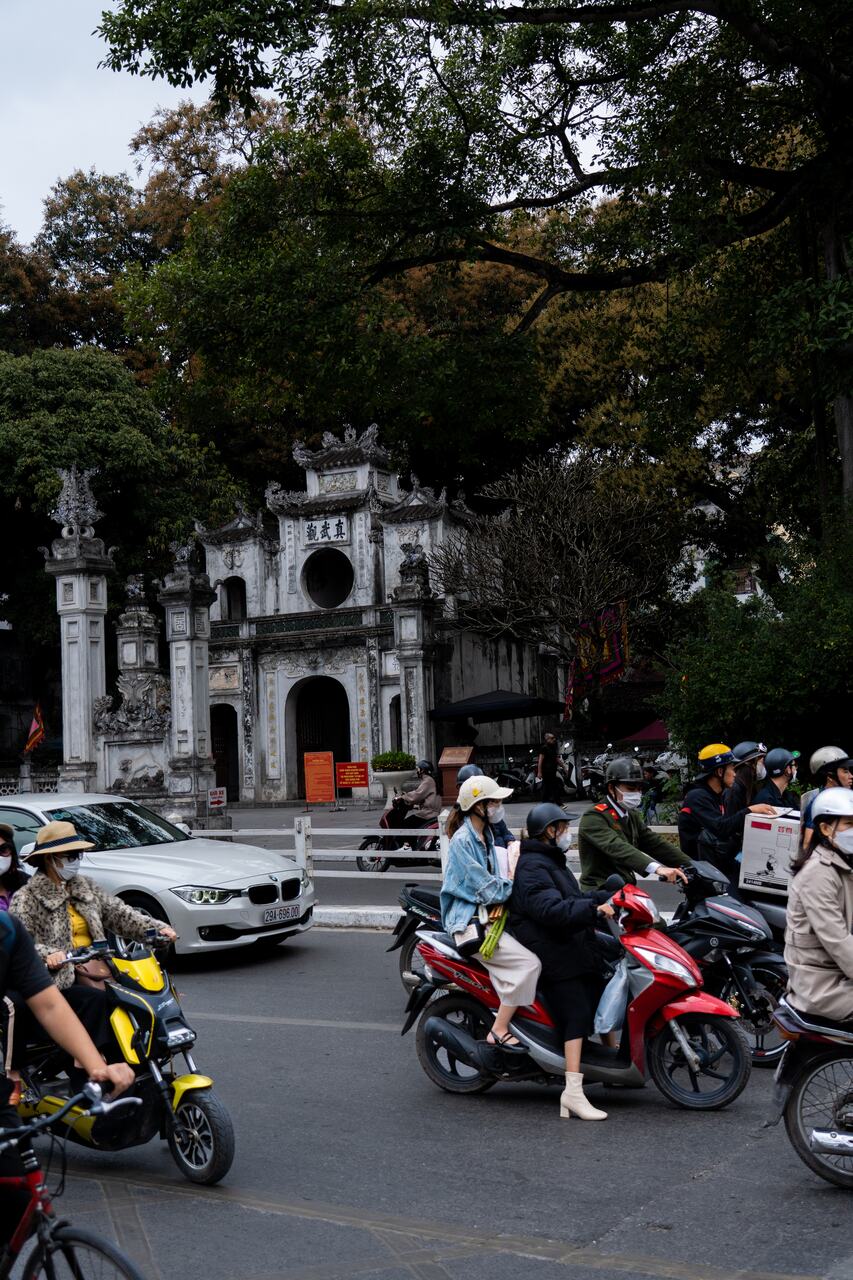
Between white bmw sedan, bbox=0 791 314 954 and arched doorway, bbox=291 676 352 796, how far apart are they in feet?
80.3

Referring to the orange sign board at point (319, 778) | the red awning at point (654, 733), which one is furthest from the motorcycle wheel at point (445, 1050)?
the red awning at point (654, 733)

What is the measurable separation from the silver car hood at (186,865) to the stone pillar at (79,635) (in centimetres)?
1177

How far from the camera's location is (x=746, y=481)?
1358 inches

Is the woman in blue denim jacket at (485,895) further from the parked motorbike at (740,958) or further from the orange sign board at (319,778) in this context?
the orange sign board at (319,778)

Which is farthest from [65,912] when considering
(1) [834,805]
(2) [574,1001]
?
(1) [834,805]

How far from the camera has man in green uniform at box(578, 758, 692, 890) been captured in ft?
25.2

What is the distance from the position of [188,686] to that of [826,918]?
739 inches

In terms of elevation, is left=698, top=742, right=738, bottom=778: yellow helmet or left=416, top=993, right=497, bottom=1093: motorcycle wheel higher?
left=698, top=742, right=738, bottom=778: yellow helmet

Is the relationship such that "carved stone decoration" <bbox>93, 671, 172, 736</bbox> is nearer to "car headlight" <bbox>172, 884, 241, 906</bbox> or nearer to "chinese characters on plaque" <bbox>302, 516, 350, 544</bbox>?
"car headlight" <bbox>172, 884, 241, 906</bbox>

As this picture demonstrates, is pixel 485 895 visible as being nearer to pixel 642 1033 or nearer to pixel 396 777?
pixel 642 1033

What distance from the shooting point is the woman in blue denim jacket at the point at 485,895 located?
6770 millimetres

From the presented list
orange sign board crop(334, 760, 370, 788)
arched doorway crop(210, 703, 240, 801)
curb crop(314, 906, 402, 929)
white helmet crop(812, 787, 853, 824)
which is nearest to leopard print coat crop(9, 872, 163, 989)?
white helmet crop(812, 787, 853, 824)

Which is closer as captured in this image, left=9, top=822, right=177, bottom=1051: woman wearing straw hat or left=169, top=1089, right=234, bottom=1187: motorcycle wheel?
left=169, top=1089, right=234, bottom=1187: motorcycle wheel

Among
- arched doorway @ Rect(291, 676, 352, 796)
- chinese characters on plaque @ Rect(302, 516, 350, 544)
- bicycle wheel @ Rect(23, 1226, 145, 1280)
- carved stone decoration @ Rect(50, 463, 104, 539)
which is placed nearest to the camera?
bicycle wheel @ Rect(23, 1226, 145, 1280)
